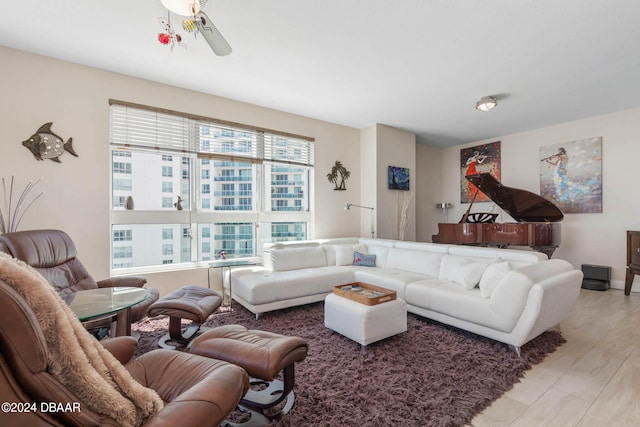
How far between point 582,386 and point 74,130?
16.6 feet

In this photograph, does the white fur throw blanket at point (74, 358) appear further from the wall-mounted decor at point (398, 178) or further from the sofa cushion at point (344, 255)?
the wall-mounted decor at point (398, 178)

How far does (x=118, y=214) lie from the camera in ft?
11.2

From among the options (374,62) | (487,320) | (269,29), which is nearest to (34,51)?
(269,29)

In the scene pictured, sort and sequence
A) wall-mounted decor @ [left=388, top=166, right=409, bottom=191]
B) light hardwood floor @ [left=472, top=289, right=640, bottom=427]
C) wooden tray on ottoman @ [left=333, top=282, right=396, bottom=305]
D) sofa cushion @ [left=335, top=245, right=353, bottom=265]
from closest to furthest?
light hardwood floor @ [left=472, top=289, right=640, bottom=427], wooden tray on ottoman @ [left=333, top=282, right=396, bottom=305], sofa cushion @ [left=335, top=245, right=353, bottom=265], wall-mounted decor @ [left=388, top=166, right=409, bottom=191]

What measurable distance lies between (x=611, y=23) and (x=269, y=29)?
2851 millimetres

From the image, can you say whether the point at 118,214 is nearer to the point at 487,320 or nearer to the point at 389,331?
the point at 389,331

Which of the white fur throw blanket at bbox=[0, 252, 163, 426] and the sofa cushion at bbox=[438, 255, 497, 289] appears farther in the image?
the sofa cushion at bbox=[438, 255, 497, 289]

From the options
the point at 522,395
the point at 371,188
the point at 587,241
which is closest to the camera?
the point at 522,395

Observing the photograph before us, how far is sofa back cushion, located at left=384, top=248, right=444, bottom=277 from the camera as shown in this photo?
351 centimetres

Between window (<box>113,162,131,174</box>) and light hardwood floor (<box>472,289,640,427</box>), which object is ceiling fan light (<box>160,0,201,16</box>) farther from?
light hardwood floor (<box>472,289,640,427</box>)

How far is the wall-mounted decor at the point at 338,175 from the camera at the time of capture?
5.13m

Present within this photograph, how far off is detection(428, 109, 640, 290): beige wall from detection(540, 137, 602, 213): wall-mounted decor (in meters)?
0.08

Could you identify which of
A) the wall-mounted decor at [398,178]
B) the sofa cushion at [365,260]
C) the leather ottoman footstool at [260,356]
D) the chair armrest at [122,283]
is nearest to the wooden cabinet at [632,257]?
the wall-mounted decor at [398,178]

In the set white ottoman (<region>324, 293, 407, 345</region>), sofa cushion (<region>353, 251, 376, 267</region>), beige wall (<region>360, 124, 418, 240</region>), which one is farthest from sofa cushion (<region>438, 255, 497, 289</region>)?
beige wall (<region>360, 124, 418, 240</region>)
